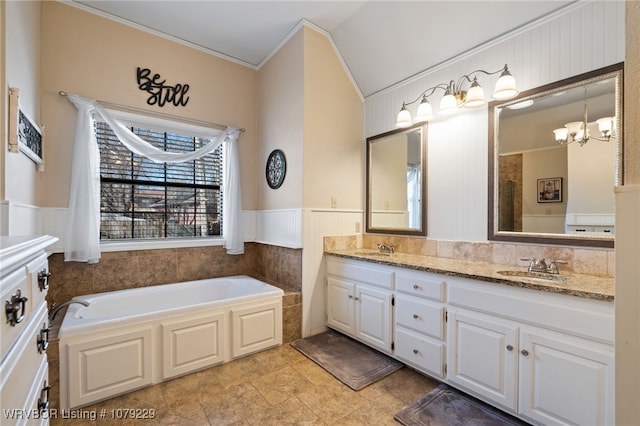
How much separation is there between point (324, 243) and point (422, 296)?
1.15 meters

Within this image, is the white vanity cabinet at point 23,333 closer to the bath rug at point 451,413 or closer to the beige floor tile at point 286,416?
the beige floor tile at point 286,416

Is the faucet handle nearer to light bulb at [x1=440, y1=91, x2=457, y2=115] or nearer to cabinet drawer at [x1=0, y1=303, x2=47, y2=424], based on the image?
light bulb at [x1=440, y1=91, x2=457, y2=115]

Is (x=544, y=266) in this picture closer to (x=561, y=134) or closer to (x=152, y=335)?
(x=561, y=134)

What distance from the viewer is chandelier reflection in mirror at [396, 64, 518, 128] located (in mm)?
1987

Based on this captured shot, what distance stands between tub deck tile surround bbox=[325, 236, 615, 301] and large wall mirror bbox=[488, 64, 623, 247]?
8cm

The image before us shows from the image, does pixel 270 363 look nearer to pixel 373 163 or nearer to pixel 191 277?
pixel 191 277

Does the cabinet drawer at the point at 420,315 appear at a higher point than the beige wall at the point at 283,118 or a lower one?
lower

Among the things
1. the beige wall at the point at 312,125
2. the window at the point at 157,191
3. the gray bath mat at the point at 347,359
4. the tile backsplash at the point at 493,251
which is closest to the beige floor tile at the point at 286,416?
the gray bath mat at the point at 347,359

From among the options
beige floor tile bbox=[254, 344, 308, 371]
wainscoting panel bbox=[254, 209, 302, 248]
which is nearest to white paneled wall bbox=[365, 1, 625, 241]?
wainscoting panel bbox=[254, 209, 302, 248]

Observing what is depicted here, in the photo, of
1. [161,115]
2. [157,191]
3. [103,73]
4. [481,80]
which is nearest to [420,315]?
[481,80]

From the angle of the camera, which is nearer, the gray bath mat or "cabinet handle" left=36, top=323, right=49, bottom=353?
"cabinet handle" left=36, top=323, right=49, bottom=353

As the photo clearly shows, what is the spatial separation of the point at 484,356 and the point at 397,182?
66.9 inches

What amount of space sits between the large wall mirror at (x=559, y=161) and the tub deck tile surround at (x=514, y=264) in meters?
0.08

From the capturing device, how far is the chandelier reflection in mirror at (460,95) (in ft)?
6.52
